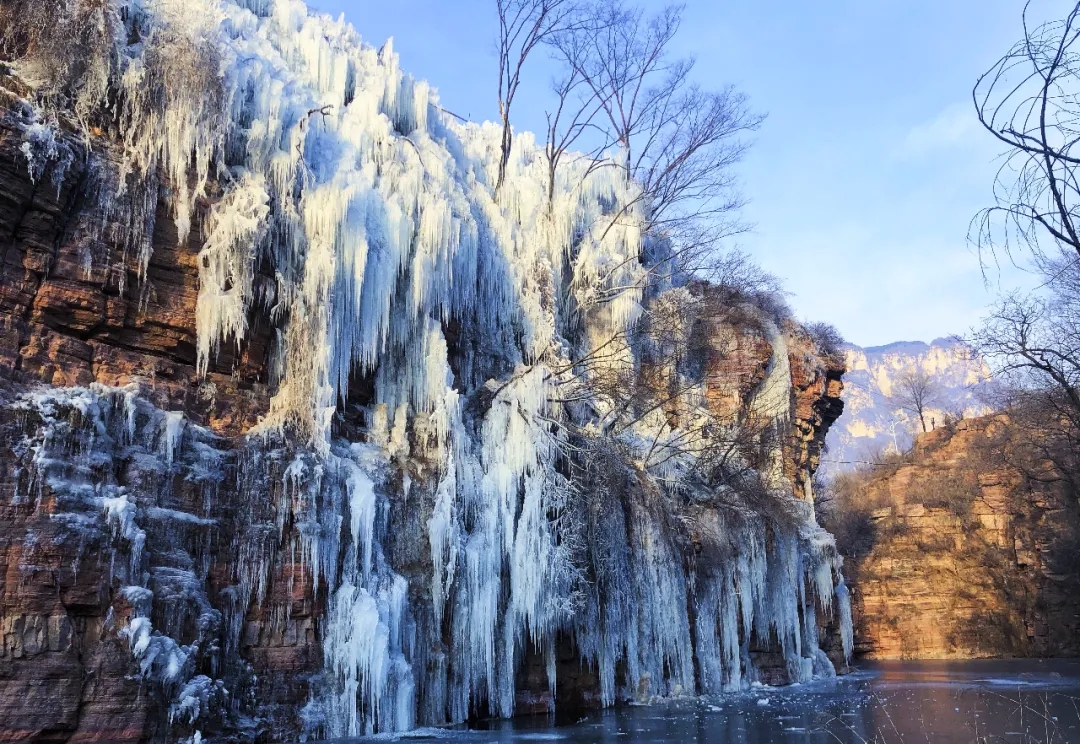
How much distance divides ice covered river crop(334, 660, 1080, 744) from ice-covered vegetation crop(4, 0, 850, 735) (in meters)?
1.07

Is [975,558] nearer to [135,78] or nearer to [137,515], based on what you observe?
[137,515]

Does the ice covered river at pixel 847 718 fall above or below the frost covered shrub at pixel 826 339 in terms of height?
below

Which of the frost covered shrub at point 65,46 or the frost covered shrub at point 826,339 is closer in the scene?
the frost covered shrub at point 65,46

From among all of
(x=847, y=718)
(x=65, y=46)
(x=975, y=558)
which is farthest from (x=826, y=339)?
(x=65, y=46)

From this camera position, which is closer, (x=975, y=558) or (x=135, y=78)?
(x=135, y=78)

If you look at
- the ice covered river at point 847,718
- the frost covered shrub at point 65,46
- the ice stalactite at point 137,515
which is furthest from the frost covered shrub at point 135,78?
the ice covered river at point 847,718

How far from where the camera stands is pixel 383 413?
1408cm

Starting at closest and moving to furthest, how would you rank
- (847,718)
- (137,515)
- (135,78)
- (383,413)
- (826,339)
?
(137,515) < (135,78) < (847,718) < (383,413) < (826,339)

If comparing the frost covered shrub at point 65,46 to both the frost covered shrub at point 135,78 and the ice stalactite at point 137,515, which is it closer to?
the frost covered shrub at point 135,78

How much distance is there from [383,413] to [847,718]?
9.00 metres

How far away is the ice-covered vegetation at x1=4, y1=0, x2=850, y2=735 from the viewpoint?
36.5 ft

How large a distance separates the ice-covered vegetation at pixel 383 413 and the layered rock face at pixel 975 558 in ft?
53.4

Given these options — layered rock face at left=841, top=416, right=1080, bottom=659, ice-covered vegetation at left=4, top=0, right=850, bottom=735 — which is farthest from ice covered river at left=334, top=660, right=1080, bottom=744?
layered rock face at left=841, top=416, right=1080, bottom=659

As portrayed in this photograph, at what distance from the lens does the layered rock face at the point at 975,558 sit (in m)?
30.9
